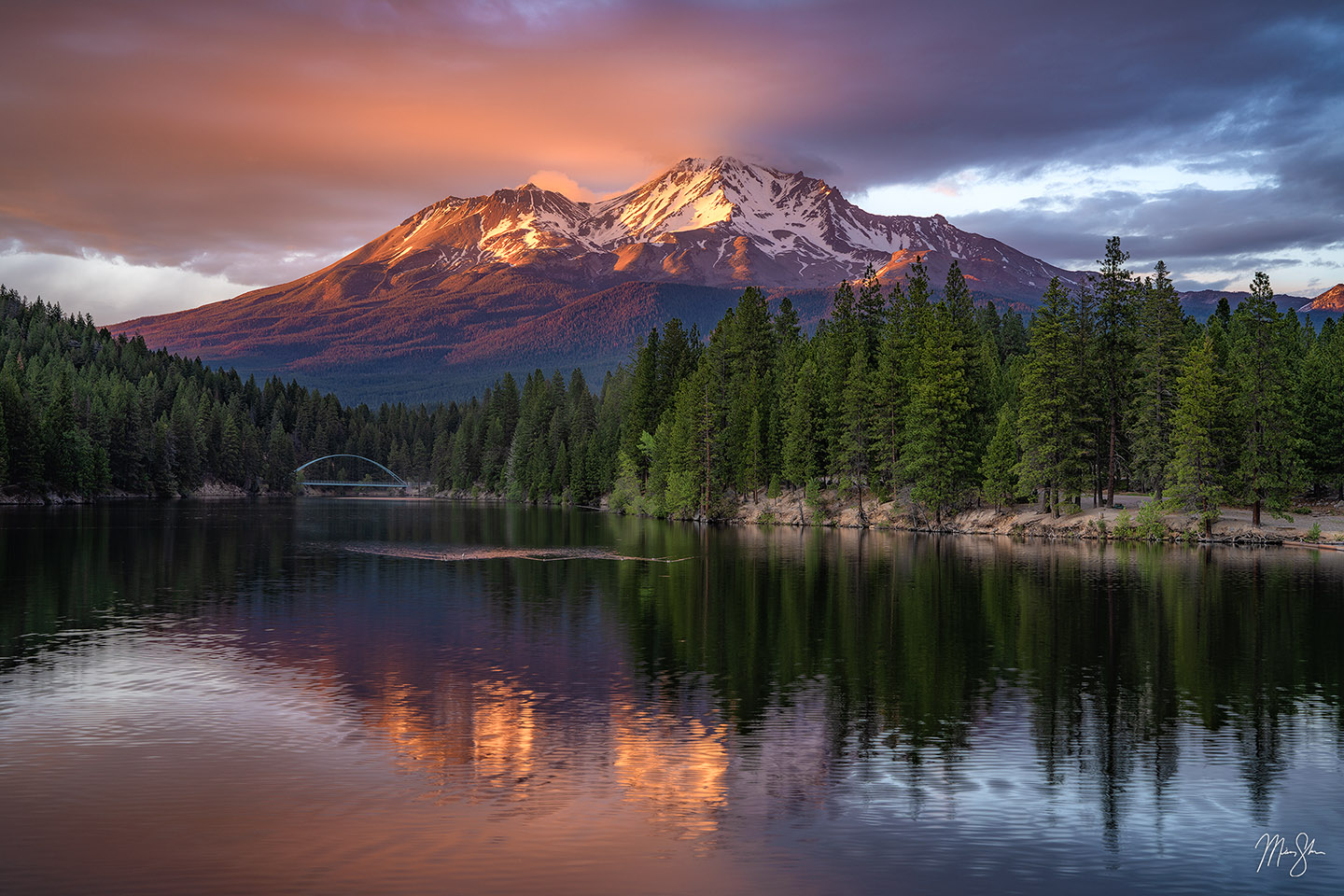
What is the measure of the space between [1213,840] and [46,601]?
147 ft

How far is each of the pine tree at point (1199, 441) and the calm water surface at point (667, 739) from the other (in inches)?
1213

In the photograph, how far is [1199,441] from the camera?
7894 centimetres

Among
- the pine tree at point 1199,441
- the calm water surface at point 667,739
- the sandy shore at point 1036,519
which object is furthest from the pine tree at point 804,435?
the calm water surface at point 667,739

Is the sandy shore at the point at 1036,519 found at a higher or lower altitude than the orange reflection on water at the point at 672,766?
higher

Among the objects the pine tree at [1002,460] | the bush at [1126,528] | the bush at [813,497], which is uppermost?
the pine tree at [1002,460]

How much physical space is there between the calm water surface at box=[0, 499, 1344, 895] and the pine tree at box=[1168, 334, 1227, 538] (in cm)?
3082

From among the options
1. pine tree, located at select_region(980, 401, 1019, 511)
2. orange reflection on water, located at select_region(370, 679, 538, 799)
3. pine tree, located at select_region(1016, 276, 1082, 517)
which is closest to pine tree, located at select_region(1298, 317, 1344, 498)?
pine tree, located at select_region(1016, 276, 1082, 517)

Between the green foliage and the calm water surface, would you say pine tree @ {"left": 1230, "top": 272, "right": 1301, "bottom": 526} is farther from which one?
the calm water surface

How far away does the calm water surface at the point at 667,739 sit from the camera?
632 inches

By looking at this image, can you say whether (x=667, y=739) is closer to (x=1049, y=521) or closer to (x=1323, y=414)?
(x=1049, y=521)

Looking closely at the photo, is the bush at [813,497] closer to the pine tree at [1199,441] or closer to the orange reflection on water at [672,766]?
the pine tree at [1199,441]

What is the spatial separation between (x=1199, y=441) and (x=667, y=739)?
69689mm

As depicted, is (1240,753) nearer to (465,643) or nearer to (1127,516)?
(465,643)

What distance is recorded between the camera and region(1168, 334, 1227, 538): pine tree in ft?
259
